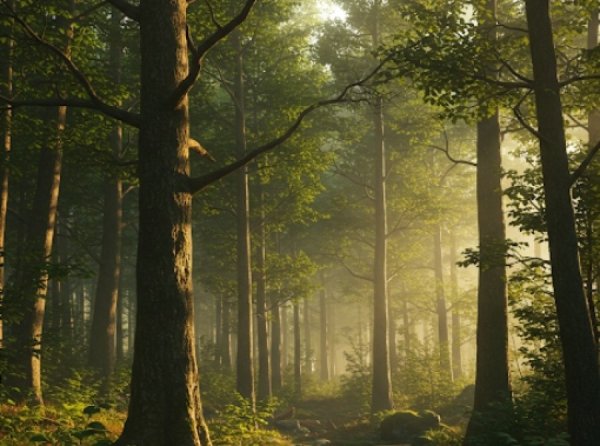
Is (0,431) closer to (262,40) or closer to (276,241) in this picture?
(262,40)

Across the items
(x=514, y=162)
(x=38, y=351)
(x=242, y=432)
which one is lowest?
(x=242, y=432)

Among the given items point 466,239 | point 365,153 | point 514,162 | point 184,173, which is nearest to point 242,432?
point 184,173

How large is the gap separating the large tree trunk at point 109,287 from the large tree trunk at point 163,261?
31.7ft

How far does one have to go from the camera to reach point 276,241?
26.2m

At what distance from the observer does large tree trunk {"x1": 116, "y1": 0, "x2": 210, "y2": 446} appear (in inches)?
255

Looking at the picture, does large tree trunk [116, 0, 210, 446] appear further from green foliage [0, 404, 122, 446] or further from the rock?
the rock

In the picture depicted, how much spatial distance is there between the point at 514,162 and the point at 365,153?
18.7 meters

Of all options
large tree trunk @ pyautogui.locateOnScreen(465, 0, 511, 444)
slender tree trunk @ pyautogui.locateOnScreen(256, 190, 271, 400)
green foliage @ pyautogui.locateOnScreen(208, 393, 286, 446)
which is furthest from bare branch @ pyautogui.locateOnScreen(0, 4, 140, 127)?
slender tree trunk @ pyautogui.locateOnScreen(256, 190, 271, 400)

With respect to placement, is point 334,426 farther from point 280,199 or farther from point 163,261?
point 163,261

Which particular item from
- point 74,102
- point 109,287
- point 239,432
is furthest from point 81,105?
point 109,287

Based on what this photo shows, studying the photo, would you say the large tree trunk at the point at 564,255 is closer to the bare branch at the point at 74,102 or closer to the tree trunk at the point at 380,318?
the bare branch at the point at 74,102

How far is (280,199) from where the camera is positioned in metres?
20.0

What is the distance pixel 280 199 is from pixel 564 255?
13.6 meters

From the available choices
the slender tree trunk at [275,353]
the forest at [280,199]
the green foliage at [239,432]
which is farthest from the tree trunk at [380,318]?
the green foliage at [239,432]
